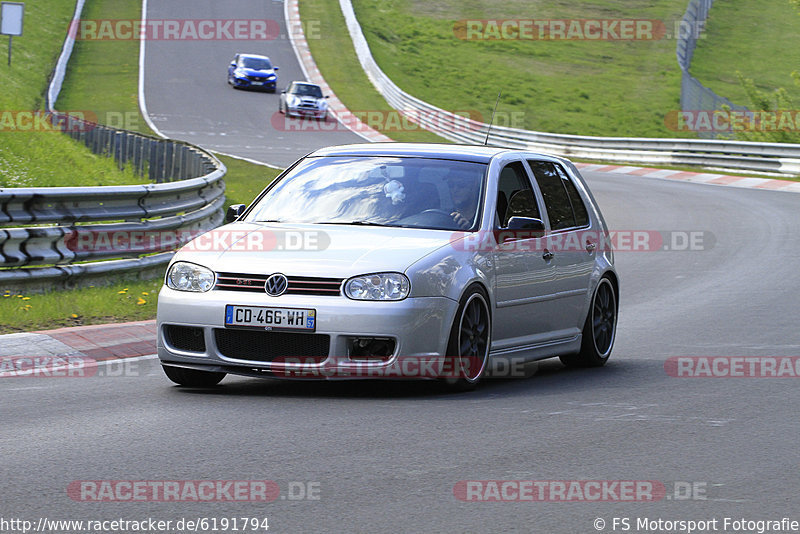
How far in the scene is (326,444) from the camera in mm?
6270

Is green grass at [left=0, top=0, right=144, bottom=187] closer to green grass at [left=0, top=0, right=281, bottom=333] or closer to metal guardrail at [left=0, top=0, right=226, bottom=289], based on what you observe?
metal guardrail at [left=0, top=0, right=226, bottom=289]

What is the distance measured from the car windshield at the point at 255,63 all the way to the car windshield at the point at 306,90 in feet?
18.8

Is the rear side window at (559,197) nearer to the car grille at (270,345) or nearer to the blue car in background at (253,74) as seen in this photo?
the car grille at (270,345)

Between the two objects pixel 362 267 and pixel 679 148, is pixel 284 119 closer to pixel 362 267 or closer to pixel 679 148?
pixel 679 148

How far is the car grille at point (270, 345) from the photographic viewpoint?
748 cm

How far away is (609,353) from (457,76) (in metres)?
53.9

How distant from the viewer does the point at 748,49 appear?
74812 mm

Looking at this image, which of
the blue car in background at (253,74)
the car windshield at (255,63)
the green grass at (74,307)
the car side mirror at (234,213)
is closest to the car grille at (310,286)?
the car side mirror at (234,213)

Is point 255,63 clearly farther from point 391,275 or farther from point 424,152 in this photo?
point 391,275

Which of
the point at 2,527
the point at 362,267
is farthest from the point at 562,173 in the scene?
the point at 2,527

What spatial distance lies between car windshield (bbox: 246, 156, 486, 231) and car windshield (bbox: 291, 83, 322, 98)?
35477mm

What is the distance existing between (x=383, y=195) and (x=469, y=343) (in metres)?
1.23

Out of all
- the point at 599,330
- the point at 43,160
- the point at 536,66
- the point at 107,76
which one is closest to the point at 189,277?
the point at 599,330

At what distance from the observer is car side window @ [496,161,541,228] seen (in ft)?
29.0
